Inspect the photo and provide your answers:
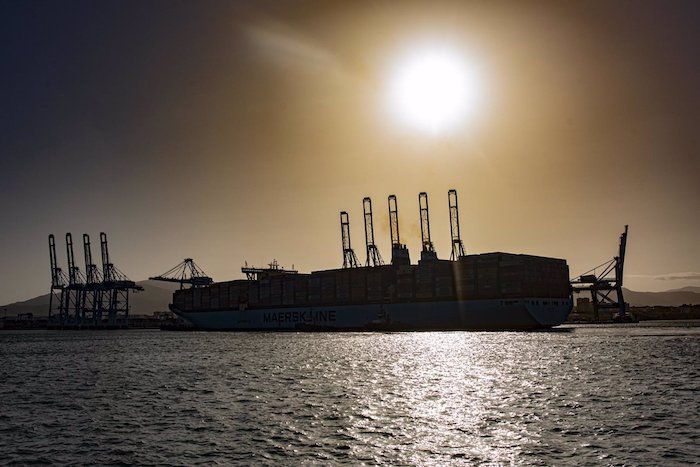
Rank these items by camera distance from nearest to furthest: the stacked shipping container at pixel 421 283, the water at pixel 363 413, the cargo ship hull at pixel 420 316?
the water at pixel 363 413 < the cargo ship hull at pixel 420 316 < the stacked shipping container at pixel 421 283

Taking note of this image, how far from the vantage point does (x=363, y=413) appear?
32.1 metres

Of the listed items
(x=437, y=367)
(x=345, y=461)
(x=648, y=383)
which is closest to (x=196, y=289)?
(x=437, y=367)

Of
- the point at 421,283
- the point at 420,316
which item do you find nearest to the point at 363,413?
the point at 420,316

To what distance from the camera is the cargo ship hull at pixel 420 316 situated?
129 m

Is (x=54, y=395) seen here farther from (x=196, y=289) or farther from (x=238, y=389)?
(x=196, y=289)

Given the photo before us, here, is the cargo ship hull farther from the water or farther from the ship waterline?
the water

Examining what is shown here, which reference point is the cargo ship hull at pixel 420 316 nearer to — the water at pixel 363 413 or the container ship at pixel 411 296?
the container ship at pixel 411 296

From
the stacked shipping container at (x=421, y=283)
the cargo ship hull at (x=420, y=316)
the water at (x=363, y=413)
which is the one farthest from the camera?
the stacked shipping container at (x=421, y=283)

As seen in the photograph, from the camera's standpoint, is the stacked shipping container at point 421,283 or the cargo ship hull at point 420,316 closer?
the cargo ship hull at point 420,316

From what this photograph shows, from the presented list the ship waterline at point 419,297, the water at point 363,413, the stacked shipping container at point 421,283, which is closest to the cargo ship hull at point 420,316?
the ship waterline at point 419,297

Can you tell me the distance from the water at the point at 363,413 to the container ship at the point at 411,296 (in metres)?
68.5

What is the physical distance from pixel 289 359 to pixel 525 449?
48192 millimetres

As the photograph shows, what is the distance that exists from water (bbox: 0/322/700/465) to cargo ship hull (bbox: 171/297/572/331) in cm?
6786

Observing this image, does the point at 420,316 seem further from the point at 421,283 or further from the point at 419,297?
the point at 421,283
